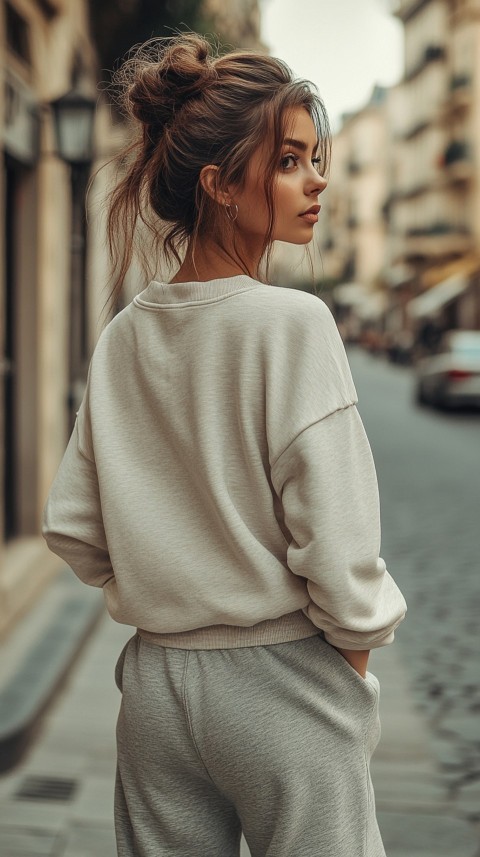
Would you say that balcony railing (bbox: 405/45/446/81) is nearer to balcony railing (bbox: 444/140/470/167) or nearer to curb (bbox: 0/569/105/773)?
balcony railing (bbox: 444/140/470/167)

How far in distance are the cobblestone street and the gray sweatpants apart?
2.26 m

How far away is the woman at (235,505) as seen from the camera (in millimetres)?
1463

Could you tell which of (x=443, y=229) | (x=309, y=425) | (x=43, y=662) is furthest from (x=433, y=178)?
(x=309, y=425)

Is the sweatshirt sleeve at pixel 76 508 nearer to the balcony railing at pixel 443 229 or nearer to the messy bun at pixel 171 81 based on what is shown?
the messy bun at pixel 171 81

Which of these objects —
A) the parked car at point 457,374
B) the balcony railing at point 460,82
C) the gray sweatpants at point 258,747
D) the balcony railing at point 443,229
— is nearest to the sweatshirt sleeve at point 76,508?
the gray sweatpants at point 258,747

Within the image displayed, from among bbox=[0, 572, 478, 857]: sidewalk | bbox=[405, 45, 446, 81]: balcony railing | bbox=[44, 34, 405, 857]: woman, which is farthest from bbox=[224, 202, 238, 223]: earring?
bbox=[405, 45, 446, 81]: balcony railing

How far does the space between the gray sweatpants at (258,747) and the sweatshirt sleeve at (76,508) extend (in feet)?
0.64

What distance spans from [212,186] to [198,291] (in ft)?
0.48

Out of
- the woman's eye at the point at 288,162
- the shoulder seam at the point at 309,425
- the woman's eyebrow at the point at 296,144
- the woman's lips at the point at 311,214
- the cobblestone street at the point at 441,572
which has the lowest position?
the cobblestone street at the point at 441,572

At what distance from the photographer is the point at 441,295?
46719 mm

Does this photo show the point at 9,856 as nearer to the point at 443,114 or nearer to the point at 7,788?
the point at 7,788

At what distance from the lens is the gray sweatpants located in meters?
1.51

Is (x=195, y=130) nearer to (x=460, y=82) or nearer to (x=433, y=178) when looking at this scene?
(x=460, y=82)

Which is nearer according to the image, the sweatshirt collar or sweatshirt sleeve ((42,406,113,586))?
the sweatshirt collar
